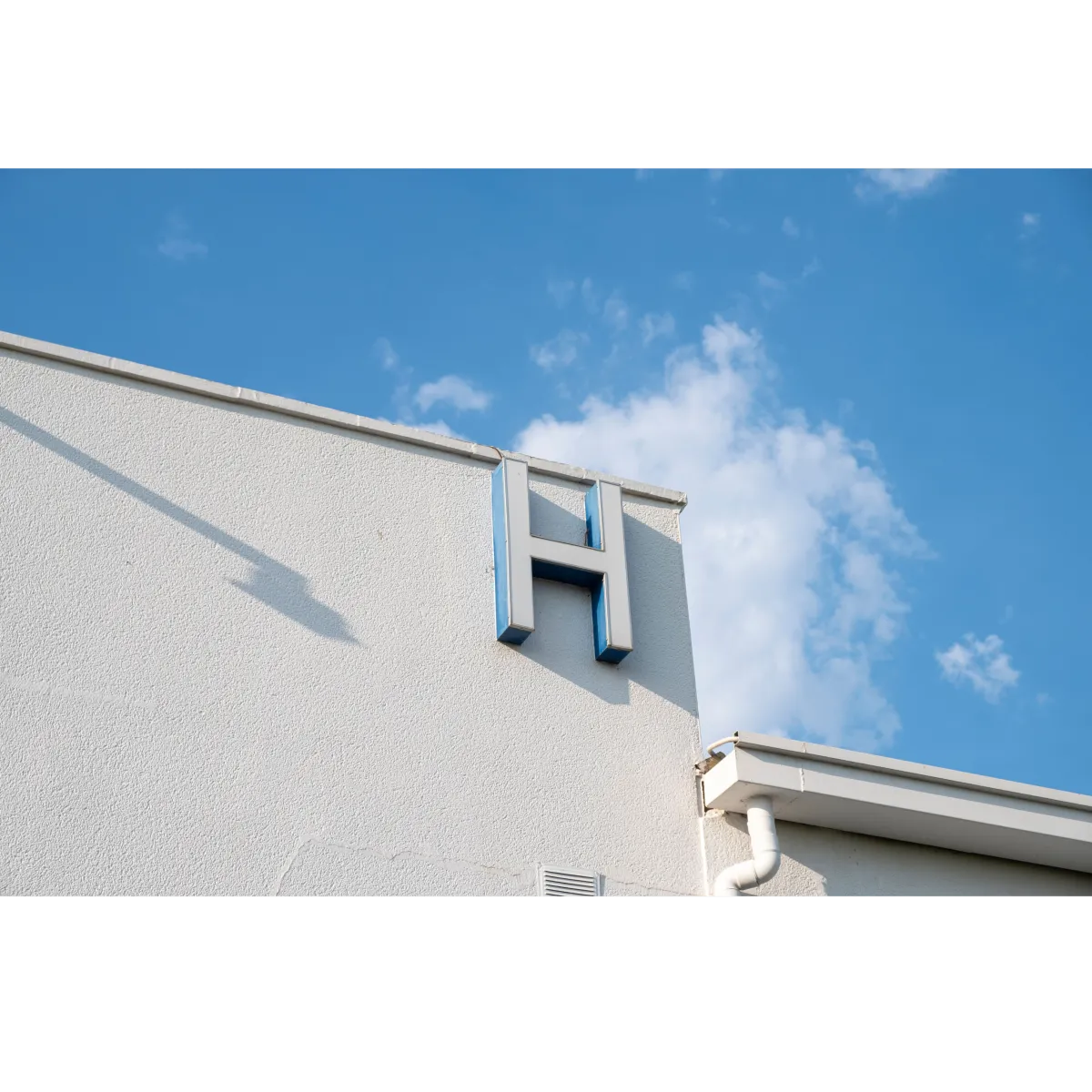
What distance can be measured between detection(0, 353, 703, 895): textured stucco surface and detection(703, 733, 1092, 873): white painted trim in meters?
0.47

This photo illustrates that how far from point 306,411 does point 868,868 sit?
3.60m

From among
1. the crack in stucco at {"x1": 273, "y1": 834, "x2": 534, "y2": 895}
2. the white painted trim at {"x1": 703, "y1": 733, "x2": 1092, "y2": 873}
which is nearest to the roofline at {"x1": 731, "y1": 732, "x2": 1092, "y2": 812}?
the white painted trim at {"x1": 703, "y1": 733, "x2": 1092, "y2": 873}

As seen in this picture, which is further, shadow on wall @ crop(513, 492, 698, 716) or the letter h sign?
shadow on wall @ crop(513, 492, 698, 716)

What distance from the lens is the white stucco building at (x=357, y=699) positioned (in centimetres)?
594

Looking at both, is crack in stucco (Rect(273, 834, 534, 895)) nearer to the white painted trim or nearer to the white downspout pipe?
the white downspout pipe

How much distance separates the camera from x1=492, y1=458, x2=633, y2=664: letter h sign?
700cm

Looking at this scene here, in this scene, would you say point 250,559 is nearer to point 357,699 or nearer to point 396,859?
point 357,699

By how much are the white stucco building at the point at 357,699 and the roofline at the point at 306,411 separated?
2 cm
